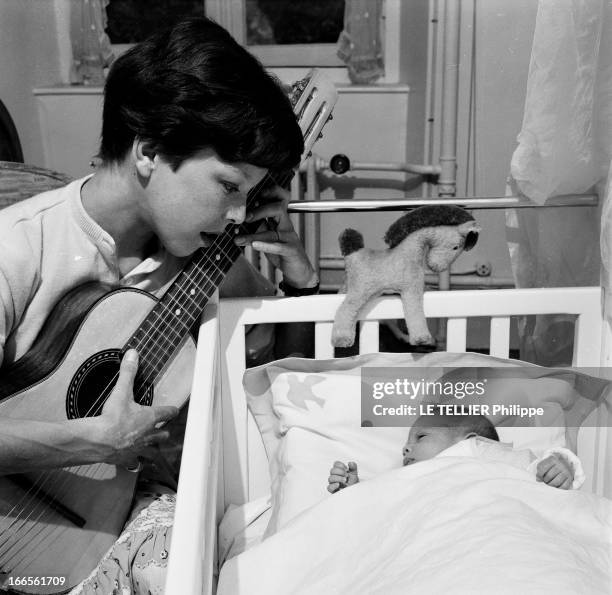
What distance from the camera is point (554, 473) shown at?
1.11 metres

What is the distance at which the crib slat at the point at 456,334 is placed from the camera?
131 centimetres

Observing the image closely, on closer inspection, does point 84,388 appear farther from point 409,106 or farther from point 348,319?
point 409,106

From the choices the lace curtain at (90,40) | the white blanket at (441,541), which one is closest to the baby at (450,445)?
the white blanket at (441,541)

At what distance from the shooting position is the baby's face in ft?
3.95

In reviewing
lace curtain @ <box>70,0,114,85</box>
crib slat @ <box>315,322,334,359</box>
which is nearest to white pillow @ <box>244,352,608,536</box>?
crib slat @ <box>315,322,334,359</box>

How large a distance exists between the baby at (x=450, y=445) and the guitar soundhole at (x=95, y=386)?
0.33m

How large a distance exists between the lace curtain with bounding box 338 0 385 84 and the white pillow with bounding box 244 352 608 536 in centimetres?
177

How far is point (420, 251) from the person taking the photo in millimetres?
1256

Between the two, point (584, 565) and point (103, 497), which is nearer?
point (584, 565)

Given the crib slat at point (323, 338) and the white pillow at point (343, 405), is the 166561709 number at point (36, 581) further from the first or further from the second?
the crib slat at point (323, 338)

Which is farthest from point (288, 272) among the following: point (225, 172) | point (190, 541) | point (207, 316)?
point (190, 541)

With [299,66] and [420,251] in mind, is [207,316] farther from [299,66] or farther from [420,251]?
[299,66]

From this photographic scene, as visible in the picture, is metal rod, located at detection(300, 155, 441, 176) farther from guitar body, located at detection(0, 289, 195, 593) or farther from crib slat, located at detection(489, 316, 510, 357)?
guitar body, located at detection(0, 289, 195, 593)

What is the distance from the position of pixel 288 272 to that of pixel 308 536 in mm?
460
